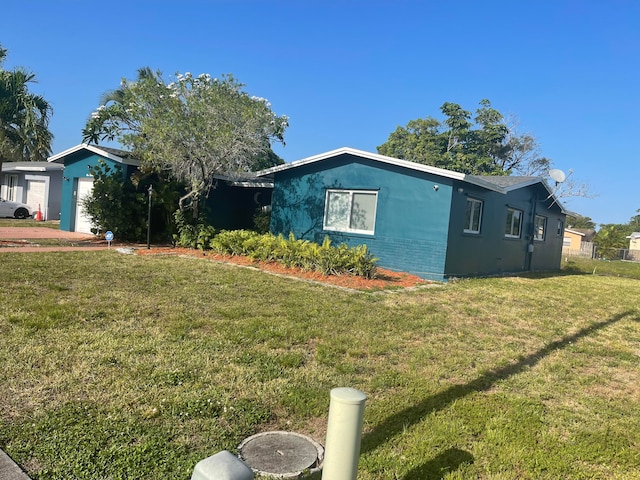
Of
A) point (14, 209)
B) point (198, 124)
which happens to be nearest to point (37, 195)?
point (14, 209)

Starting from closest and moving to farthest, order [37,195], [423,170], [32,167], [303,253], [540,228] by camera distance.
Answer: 1. [303,253]
2. [423,170]
3. [540,228]
4. [32,167]
5. [37,195]

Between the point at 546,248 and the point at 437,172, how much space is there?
1052 cm

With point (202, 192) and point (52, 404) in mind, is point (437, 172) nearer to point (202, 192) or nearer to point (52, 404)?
point (202, 192)

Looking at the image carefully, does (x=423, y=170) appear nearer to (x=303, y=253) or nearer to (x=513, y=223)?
(x=303, y=253)

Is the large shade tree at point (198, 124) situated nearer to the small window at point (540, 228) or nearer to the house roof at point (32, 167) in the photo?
the house roof at point (32, 167)

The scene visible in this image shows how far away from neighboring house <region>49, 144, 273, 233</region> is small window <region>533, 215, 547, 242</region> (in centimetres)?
1059

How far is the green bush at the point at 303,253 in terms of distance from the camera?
10.0 m

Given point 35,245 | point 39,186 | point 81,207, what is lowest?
point 35,245

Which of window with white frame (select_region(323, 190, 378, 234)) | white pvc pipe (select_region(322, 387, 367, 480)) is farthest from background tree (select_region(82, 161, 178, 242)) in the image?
white pvc pipe (select_region(322, 387, 367, 480))

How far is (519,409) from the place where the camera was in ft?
12.5

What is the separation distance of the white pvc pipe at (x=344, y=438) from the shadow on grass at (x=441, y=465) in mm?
699

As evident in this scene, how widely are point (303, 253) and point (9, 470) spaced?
807 centimetres

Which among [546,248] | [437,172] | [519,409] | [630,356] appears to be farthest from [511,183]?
[519,409]

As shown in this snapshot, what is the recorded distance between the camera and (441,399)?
154 inches
